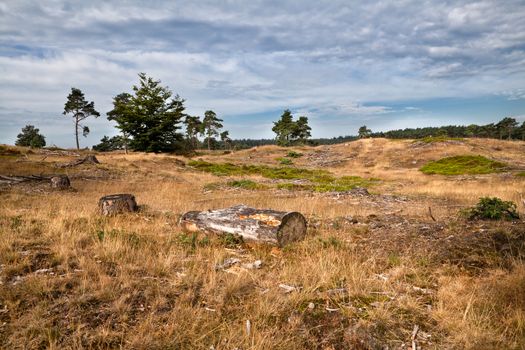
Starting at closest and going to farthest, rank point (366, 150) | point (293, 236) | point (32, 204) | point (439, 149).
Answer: point (293, 236) < point (32, 204) < point (439, 149) < point (366, 150)

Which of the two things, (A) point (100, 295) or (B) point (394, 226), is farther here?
(B) point (394, 226)

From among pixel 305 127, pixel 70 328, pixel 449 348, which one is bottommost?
pixel 449 348

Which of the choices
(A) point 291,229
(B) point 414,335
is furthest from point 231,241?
(B) point 414,335

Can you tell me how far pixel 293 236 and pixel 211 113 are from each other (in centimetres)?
7376

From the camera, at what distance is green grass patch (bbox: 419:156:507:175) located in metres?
28.3

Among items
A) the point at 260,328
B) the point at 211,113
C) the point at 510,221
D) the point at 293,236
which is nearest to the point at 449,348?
the point at 260,328

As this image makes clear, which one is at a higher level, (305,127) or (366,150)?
(305,127)

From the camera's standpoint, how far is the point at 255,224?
630 cm

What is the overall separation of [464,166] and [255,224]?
32495mm

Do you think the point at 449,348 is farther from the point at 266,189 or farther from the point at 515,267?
the point at 266,189

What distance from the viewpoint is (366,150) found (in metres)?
50.6

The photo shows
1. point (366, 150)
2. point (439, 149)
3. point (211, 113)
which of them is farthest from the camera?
point (211, 113)

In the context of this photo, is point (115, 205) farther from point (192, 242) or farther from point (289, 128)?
point (289, 128)

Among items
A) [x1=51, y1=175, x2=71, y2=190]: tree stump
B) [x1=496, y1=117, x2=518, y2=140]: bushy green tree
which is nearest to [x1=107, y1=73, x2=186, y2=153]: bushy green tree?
[x1=51, y1=175, x2=71, y2=190]: tree stump
